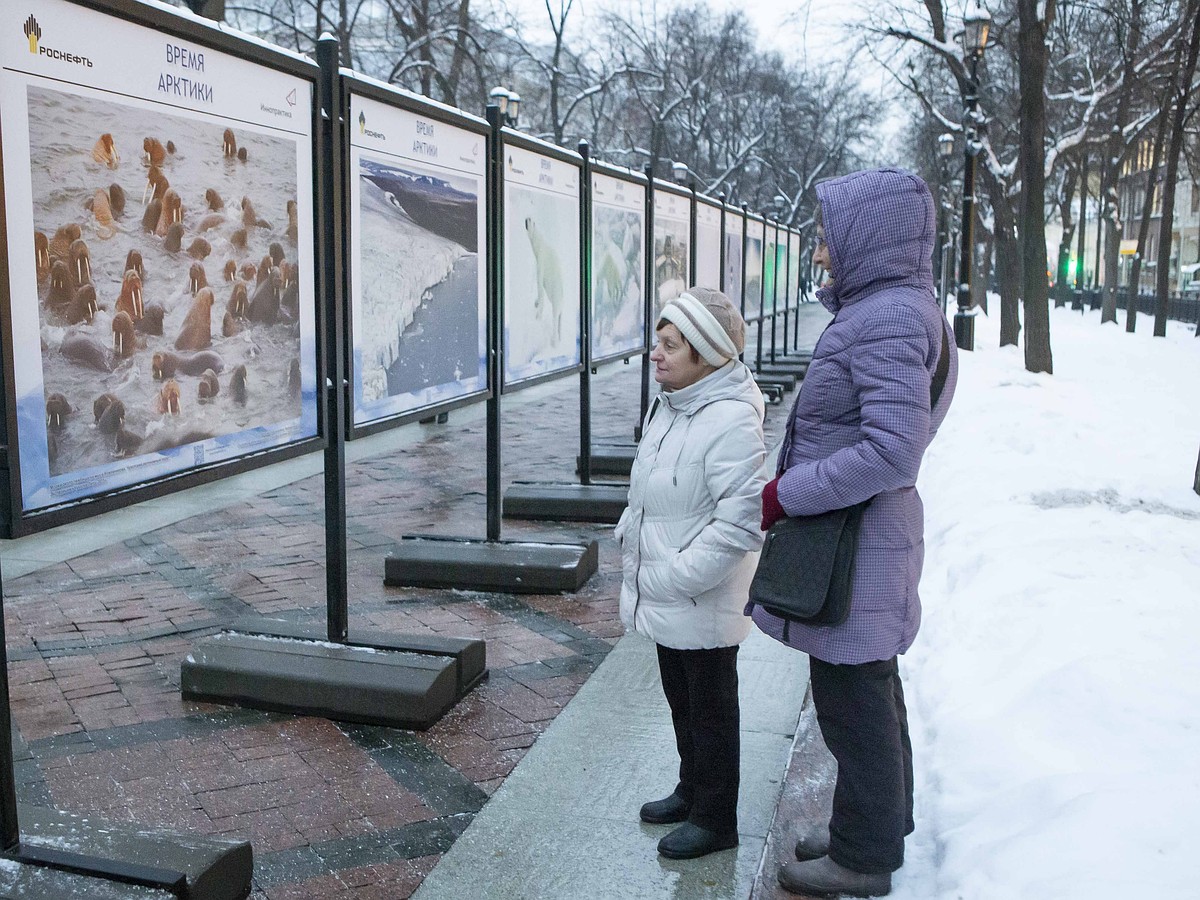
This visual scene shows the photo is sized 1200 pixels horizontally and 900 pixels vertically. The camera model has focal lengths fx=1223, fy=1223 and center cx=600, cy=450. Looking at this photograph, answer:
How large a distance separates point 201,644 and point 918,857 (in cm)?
267

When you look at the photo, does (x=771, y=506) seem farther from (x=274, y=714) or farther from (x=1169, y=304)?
(x=1169, y=304)

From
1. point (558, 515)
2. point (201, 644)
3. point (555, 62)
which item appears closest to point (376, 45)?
point (555, 62)

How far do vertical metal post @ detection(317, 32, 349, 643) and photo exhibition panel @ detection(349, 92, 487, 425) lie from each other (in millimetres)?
159

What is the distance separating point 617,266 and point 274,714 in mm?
5158

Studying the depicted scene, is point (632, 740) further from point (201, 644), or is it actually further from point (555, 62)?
point (555, 62)

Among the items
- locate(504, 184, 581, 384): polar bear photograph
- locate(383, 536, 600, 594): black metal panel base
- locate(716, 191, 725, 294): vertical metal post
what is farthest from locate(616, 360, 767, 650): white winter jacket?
locate(716, 191, 725, 294): vertical metal post

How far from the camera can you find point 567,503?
25.2 feet

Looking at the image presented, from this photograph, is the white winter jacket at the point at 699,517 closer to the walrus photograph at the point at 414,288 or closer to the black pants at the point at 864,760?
the black pants at the point at 864,760

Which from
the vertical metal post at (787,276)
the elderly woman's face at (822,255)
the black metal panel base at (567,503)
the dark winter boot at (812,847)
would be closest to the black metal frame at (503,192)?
the black metal panel base at (567,503)

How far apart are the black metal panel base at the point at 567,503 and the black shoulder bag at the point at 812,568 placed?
4576mm

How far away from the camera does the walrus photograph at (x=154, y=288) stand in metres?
3.15

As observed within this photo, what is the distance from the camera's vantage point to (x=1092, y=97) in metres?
25.3

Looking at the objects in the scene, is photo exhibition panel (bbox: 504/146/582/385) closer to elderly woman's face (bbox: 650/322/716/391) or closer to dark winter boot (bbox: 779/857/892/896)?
elderly woman's face (bbox: 650/322/716/391)

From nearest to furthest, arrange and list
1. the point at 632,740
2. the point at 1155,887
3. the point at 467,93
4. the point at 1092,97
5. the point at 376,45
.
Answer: the point at 1155,887 → the point at 632,740 → the point at 1092,97 → the point at 376,45 → the point at 467,93
